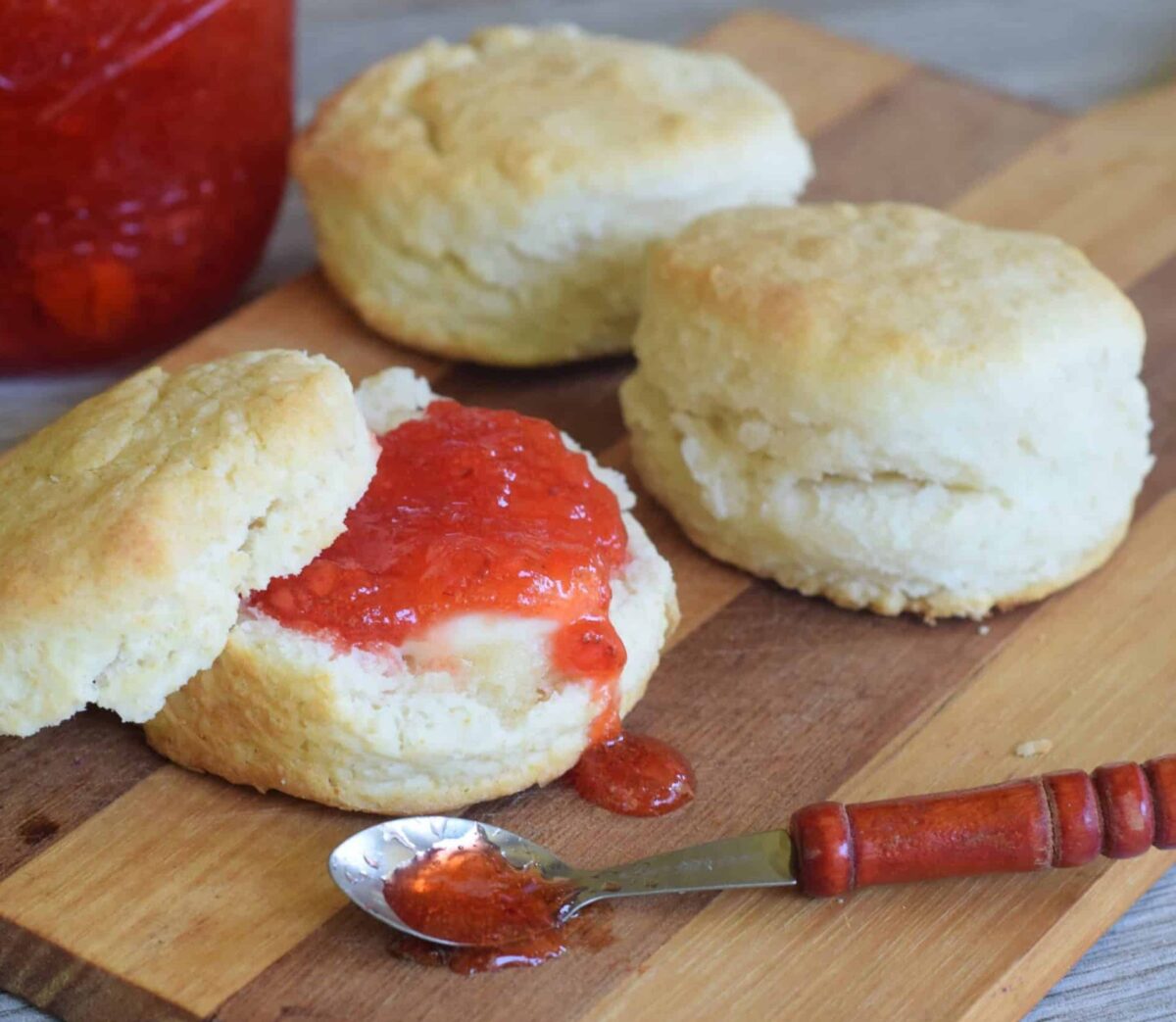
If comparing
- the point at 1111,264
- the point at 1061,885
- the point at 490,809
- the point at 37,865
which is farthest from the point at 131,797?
the point at 1111,264

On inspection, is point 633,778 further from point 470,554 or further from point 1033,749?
point 1033,749

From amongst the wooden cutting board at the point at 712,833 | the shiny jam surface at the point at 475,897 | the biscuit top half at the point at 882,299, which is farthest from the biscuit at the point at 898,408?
the shiny jam surface at the point at 475,897

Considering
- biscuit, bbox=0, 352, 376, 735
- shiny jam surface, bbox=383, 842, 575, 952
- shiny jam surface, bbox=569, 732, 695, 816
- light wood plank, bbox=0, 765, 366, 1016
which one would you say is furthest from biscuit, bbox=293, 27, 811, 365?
shiny jam surface, bbox=383, 842, 575, 952

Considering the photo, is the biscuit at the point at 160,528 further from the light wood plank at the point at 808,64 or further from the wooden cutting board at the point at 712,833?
the light wood plank at the point at 808,64

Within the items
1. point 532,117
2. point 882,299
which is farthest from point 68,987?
point 532,117

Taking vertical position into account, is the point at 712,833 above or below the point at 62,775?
below
